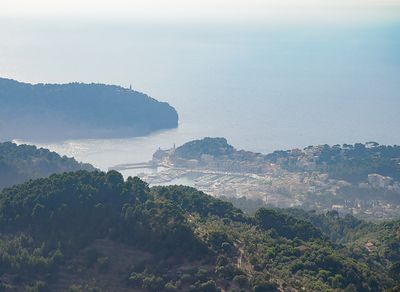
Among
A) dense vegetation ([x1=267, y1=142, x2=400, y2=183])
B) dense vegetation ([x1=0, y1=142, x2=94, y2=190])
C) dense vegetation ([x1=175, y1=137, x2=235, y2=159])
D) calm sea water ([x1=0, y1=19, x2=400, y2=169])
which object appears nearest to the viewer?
dense vegetation ([x1=0, y1=142, x2=94, y2=190])

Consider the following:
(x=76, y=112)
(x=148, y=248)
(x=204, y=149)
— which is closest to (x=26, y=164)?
(x=148, y=248)

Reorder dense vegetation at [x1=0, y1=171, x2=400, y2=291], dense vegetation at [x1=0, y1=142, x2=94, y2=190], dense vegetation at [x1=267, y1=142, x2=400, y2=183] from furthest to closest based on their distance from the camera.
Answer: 1. dense vegetation at [x1=267, y1=142, x2=400, y2=183]
2. dense vegetation at [x1=0, y1=142, x2=94, y2=190]
3. dense vegetation at [x1=0, y1=171, x2=400, y2=291]

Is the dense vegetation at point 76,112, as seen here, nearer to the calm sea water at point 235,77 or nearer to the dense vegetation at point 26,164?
the calm sea water at point 235,77

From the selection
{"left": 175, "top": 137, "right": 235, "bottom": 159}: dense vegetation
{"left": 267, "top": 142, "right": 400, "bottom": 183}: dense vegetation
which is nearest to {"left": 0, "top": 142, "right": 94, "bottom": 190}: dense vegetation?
{"left": 175, "top": 137, "right": 235, "bottom": 159}: dense vegetation

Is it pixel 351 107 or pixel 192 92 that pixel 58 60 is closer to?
pixel 192 92

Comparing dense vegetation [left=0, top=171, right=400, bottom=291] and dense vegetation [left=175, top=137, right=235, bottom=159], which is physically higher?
dense vegetation [left=175, top=137, right=235, bottom=159]

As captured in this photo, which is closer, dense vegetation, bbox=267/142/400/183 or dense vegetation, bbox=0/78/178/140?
dense vegetation, bbox=267/142/400/183

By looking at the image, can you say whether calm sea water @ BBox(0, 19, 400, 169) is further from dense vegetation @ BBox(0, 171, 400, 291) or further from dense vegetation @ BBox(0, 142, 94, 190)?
dense vegetation @ BBox(0, 171, 400, 291)
